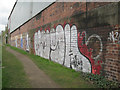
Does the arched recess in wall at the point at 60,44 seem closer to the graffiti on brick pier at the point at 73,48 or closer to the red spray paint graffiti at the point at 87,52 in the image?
the graffiti on brick pier at the point at 73,48

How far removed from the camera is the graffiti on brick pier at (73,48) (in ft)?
15.5

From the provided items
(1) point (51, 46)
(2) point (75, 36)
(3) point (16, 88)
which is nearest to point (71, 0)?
(2) point (75, 36)

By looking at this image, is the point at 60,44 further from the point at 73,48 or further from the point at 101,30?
the point at 101,30

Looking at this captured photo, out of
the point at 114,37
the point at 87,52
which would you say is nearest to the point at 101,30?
the point at 114,37

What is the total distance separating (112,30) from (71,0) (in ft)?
10.3

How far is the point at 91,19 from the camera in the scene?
486cm

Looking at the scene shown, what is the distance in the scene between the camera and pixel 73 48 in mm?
6051

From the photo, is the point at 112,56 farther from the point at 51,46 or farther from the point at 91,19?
the point at 51,46

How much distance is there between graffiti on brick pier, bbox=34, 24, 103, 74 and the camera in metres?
4.71

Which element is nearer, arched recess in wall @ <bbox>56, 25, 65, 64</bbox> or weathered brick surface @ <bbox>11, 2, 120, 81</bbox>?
weathered brick surface @ <bbox>11, 2, 120, 81</bbox>

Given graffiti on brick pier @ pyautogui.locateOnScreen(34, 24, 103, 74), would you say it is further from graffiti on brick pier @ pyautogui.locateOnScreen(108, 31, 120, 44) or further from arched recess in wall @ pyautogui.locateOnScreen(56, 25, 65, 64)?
graffiti on brick pier @ pyautogui.locateOnScreen(108, 31, 120, 44)

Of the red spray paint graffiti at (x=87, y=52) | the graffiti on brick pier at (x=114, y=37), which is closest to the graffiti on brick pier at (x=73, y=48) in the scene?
the red spray paint graffiti at (x=87, y=52)

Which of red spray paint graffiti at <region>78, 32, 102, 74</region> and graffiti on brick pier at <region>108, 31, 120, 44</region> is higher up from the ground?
graffiti on brick pier at <region>108, 31, 120, 44</region>

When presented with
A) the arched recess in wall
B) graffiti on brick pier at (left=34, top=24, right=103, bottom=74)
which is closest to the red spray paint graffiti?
graffiti on brick pier at (left=34, top=24, right=103, bottom=74)
